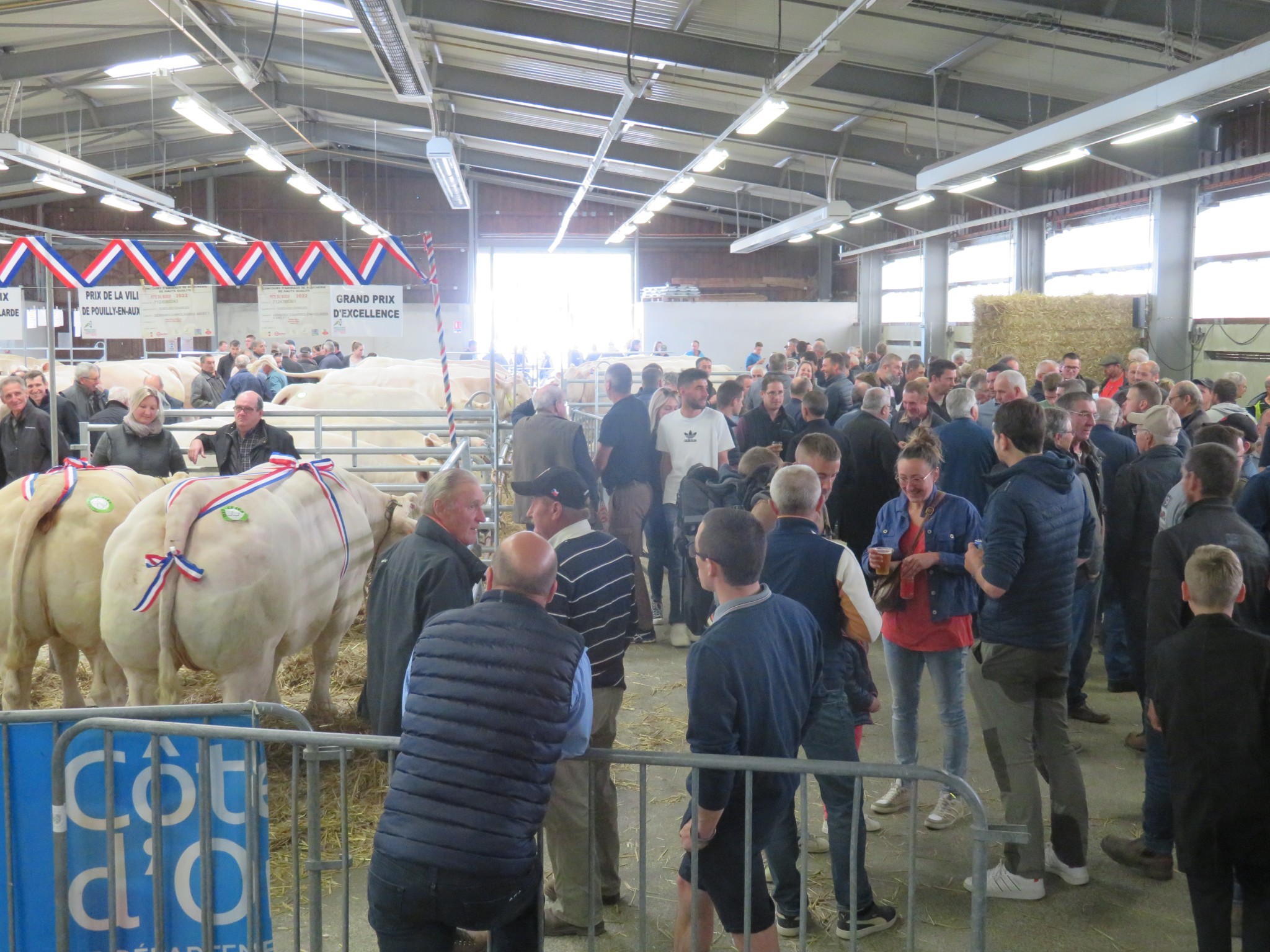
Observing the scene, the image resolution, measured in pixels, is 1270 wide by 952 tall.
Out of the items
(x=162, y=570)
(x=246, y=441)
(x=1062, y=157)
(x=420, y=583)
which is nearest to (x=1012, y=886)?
(x=420, y=583)

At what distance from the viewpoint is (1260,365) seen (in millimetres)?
12828

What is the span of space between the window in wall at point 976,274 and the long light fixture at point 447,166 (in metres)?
9.32

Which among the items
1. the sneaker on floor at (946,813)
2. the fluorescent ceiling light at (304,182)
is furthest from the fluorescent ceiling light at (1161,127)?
the fluorescent ceiling light at (304,182)

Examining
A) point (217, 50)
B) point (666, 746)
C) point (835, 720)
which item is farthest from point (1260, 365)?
point (217, 50)

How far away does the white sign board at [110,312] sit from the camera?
10.2 m

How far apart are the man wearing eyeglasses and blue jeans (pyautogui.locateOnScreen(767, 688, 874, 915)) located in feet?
15.6

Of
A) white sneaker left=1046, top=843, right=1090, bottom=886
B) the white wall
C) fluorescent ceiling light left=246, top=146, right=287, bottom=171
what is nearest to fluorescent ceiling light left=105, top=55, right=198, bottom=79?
fluorescent ceiling light left=246, top=146, right=287, bottom=171

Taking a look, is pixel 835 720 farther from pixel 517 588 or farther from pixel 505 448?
pixel 505 448

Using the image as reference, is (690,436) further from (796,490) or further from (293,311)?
(293,311)

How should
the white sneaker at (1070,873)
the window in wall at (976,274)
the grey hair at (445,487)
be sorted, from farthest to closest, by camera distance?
1. the window in wall at (976,274)
2. the white sneaker at (1070,873)
3. the grey hair at (445,487)

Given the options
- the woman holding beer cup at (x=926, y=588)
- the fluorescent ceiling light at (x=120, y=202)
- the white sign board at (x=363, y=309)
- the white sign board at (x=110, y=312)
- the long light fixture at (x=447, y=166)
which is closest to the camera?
the woman holding beer cup at (x=926, y=588)

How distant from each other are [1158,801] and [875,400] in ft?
11.0

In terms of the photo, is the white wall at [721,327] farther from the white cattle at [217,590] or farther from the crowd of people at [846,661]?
the white cattle at [217,590]

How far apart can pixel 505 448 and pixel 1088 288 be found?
10.6m
